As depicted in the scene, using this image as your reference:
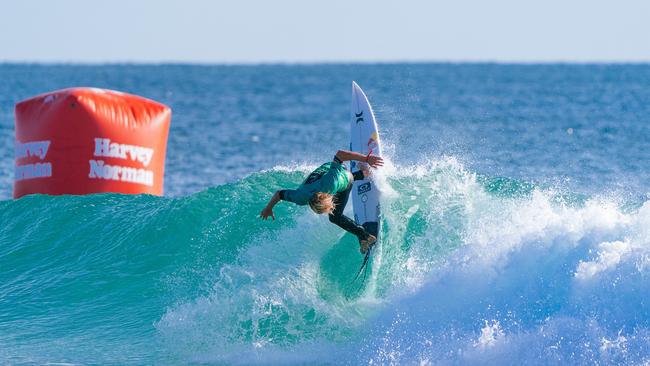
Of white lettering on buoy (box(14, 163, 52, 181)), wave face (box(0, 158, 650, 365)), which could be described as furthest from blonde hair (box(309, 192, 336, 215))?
white lettering on buoy (box(14, 163, 52, 181))

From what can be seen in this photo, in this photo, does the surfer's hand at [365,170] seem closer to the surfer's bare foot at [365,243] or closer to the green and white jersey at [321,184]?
the surfer's bare foot at [365,243]

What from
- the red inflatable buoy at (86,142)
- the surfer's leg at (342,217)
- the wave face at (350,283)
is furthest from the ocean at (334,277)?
the surfer's leg at (342,217)

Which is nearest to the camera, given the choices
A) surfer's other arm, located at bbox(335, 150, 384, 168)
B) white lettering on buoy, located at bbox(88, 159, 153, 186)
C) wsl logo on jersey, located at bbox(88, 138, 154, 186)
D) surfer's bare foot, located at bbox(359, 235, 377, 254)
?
surfer's other arm, located at bbox(335, 150, 384, 168)

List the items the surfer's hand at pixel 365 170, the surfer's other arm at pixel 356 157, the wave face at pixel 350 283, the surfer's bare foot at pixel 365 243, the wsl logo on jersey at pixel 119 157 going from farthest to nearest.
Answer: the wsl logo on jersey at pixel 119 157
the surfer's hand at pixel 365 170
the surfer's bare foot at pixel 365 243
the surfer's other arm at pixel 356 157
the wave face at pixel 350 283

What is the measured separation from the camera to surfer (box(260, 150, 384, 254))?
9.26 meters

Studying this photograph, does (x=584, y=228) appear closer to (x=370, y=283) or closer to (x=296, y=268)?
(x=370, y=283)

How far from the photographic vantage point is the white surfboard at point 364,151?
36.1ft

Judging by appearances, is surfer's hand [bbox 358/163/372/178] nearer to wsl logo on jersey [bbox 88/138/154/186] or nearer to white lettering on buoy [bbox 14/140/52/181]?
wsl logo on jersey [bbox 88/138/154/186]

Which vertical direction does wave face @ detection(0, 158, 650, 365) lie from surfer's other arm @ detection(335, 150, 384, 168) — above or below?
below

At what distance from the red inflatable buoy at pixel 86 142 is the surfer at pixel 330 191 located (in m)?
5.01

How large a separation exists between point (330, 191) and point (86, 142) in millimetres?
5524

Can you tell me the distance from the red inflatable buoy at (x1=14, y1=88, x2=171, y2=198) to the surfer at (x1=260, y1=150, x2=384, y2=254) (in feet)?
16.5

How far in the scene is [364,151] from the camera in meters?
11.4

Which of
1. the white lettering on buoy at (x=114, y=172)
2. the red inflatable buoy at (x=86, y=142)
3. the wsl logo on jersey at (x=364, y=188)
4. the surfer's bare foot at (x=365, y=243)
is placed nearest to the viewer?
the surfer's bare foot at (x=365, y=243)
